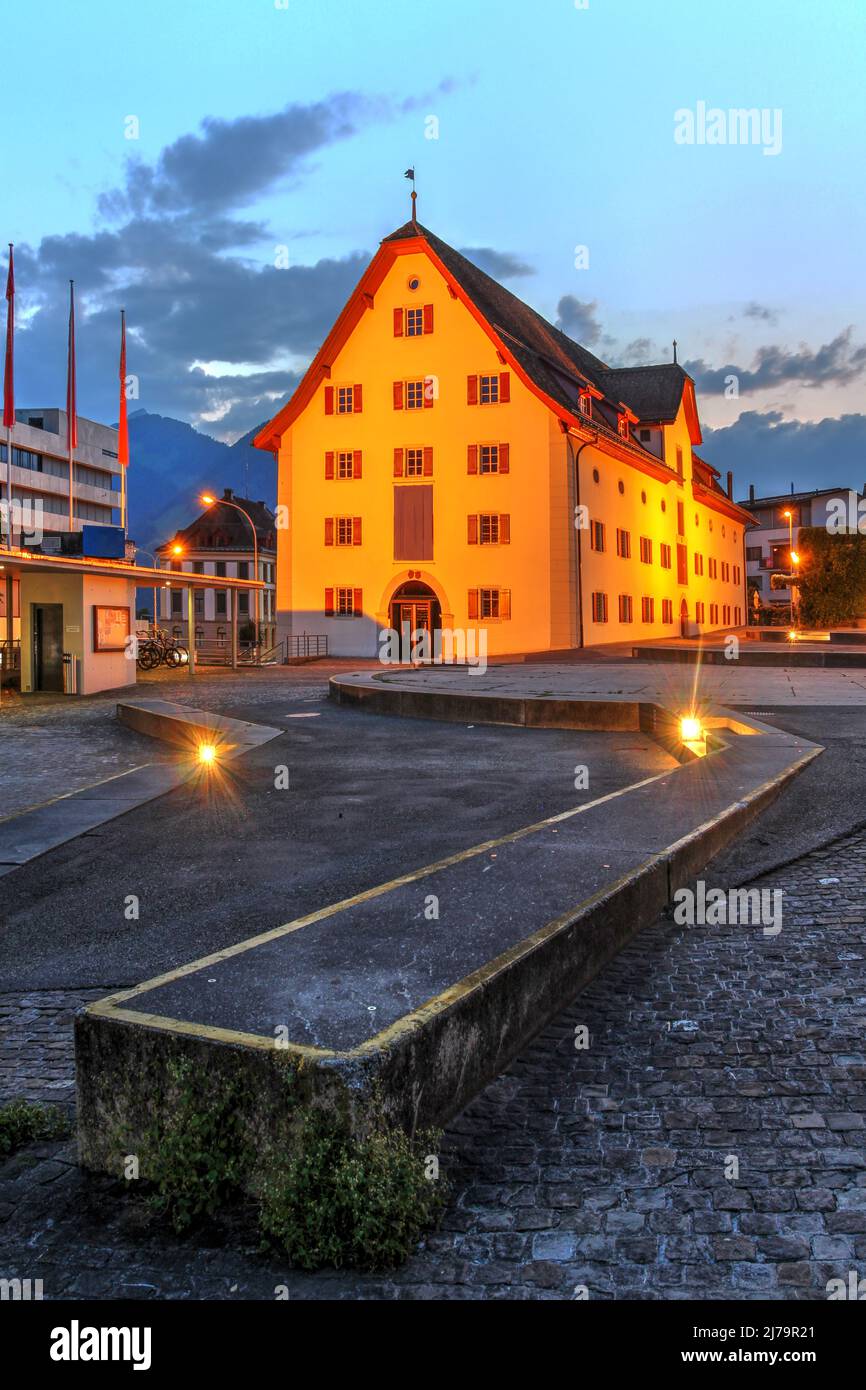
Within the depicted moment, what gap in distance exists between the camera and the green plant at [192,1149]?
9.55 ft

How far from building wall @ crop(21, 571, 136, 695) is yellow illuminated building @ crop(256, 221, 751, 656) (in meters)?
14.4

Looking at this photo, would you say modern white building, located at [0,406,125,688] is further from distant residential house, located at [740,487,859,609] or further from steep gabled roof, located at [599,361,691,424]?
distant residential house, located at [740,487,859,609]

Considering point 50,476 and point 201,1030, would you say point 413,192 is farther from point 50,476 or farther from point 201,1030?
point 50,476

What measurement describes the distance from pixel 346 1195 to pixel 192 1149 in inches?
20.7

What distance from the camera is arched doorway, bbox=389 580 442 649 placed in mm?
38969

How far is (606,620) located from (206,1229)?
39140mm

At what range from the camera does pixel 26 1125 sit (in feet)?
11.1

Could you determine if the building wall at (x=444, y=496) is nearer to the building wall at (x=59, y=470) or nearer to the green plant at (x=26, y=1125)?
the green plant at (x=26, y=1125)

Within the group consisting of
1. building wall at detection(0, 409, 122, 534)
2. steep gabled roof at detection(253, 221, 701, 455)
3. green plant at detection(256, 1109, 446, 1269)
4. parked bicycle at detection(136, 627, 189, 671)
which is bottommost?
green plant at detection(256, 1109, 446, 1269)

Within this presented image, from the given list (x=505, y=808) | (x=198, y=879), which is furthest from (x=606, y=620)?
(x=198, y=879)

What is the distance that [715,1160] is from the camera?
308cm

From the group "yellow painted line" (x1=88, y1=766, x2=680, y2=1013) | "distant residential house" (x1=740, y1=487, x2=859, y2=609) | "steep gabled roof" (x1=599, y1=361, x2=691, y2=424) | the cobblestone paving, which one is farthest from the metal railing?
"distant residential house" (x1=740, y1=487, x2=859, y2=609)

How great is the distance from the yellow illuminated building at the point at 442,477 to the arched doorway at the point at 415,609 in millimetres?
61

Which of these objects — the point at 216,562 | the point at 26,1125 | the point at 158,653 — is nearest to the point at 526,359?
the point at 158,653
